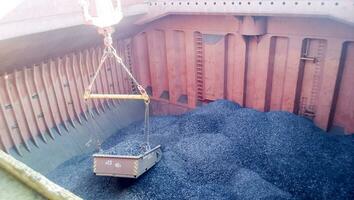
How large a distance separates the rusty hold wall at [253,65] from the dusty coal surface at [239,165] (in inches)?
16.5

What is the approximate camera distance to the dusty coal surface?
3.72 m

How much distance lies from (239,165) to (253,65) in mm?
1802

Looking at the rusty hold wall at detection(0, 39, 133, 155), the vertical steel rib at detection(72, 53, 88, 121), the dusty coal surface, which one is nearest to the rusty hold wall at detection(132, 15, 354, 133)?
the dusty coal surface

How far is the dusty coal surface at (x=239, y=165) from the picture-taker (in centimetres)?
372

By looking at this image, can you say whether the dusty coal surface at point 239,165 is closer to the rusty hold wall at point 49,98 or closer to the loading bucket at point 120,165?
the loading bucket at point 120,165

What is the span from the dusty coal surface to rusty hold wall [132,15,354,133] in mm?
420

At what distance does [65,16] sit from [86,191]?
228 cm

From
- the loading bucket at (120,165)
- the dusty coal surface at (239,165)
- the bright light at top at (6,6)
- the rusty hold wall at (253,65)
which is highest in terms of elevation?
the bright light at top at (6,6)

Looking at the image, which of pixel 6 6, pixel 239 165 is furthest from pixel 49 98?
pixel 239 165

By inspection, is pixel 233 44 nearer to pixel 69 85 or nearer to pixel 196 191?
pixel 196 191

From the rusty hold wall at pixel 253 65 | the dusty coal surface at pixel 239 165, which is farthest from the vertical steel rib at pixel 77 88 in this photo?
the rusty hold wall at pixel 253 65

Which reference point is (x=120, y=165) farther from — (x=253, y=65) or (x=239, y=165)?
(x=253, y=65)

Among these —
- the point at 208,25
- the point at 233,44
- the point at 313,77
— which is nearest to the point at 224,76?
the point at 233,44

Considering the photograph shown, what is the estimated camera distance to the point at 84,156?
5109mm
